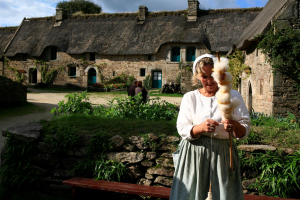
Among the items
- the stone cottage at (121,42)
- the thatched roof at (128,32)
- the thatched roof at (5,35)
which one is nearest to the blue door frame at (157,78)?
the stone cottage at (121,42)

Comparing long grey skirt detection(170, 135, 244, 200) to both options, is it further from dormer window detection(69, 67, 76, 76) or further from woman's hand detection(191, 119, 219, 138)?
dormer window detection(69, 67, 76, 76)

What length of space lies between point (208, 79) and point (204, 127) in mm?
437

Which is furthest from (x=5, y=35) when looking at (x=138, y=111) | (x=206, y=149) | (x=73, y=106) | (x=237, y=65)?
(x=206, y=149)

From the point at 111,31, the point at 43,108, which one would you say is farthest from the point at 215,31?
the point at 43,108

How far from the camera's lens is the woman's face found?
86.0 inches

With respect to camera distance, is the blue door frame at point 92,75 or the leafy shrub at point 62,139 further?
the blue door frame at point 92,75

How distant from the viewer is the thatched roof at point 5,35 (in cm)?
2683

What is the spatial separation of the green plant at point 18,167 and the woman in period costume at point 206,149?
101 inches

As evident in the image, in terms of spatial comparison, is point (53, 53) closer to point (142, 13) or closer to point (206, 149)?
point (142, 13)

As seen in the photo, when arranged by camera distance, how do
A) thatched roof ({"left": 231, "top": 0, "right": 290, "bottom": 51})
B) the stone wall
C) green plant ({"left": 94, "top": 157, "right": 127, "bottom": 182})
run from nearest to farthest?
1. green plant ({"left": 94, "top": 157, "right": 127, "bottom": 182})
2. thatched roof ({"left": 231, "top": 0, "right": 290, "bottom": 51})
3. the stone wall

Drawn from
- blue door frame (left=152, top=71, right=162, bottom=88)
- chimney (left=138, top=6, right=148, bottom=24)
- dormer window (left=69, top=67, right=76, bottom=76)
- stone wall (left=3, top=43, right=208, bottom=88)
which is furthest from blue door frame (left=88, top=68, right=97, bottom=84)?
chimney (left=138, top=6, right=148, bottom=24)

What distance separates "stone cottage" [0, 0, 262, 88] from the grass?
11823 mm

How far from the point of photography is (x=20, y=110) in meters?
10.9

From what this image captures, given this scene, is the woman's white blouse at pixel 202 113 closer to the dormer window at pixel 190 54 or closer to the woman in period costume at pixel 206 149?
the woman in period costume at pixel 206 149
